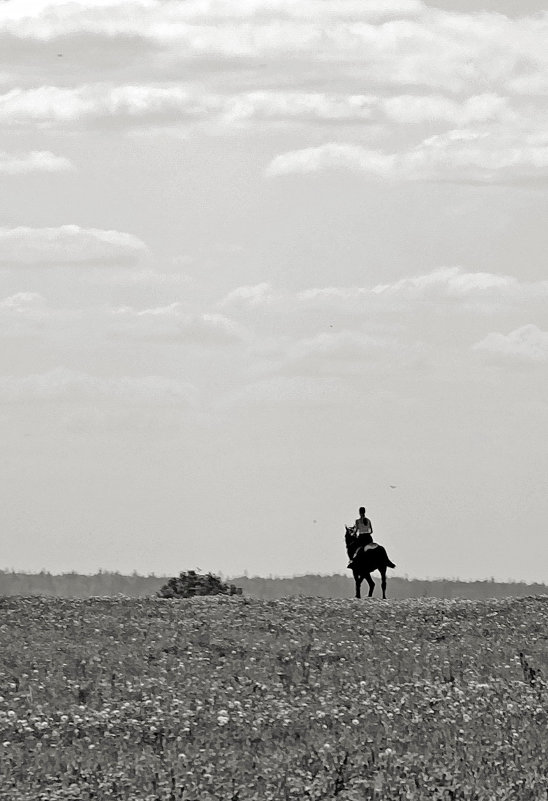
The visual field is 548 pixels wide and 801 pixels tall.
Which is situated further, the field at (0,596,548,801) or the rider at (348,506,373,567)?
the rider at (348,506,373,567)

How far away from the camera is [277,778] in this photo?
61.4 ft

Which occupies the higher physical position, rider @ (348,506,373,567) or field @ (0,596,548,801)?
rider @ (348,506,373,567)

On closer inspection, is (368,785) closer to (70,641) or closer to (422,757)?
(422,757)

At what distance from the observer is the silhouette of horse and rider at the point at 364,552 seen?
46438mm

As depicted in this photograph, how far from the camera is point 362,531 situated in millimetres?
46938

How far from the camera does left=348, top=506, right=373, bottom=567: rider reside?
4675 cm

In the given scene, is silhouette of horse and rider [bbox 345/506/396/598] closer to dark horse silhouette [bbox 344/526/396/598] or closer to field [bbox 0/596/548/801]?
dark horse silhouette [bbox 344/526/396/598]

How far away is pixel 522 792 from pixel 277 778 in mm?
3094

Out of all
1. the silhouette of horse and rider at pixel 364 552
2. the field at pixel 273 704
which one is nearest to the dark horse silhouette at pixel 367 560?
the silhouette of horse and rider at pixel 364 552

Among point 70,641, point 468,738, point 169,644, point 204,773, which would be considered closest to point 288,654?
point 169,644

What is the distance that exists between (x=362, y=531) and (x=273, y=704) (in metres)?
23.4

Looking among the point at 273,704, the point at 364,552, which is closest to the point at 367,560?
the point at 364,552

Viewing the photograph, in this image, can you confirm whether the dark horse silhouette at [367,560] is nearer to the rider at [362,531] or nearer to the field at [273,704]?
the rider at [362,531]

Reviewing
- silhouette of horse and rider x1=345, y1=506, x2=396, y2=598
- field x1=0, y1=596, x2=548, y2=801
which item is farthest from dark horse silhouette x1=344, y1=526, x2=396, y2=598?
field x1=0, y1=596, x2=548, y2=801
